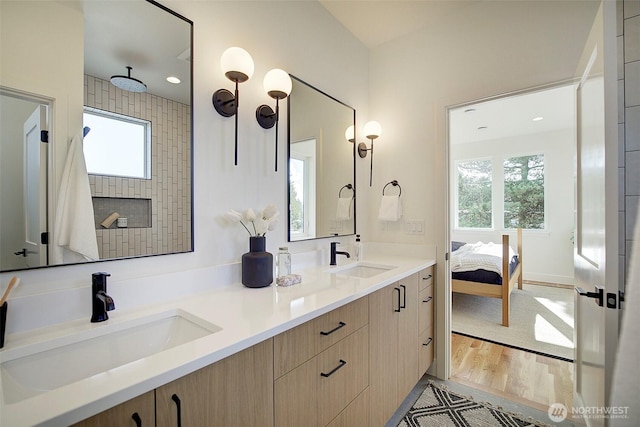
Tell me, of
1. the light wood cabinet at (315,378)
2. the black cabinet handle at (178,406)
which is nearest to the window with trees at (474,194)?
the light wood cabinet at (315,378)

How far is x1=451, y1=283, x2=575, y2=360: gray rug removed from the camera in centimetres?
261

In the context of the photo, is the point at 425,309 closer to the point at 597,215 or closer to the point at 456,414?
the point at 456,414

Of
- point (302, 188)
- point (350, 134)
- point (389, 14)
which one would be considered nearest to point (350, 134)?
point (350, 134)

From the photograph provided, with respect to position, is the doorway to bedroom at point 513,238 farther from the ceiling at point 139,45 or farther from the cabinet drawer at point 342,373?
the ceiling at point 139,45

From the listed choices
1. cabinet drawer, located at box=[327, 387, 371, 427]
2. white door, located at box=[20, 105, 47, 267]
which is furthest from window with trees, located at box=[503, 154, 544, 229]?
white door, located at box=[20, 105, 47, 267]

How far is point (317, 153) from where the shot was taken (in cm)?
196

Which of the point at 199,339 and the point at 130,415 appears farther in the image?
the point at 199,339

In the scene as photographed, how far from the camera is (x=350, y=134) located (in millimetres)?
2281

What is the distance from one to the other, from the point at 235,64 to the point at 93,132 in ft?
2.14

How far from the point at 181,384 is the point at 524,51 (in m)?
2.47

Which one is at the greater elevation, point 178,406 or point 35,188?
point 35,188

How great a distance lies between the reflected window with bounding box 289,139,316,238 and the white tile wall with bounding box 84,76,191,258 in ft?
2.18

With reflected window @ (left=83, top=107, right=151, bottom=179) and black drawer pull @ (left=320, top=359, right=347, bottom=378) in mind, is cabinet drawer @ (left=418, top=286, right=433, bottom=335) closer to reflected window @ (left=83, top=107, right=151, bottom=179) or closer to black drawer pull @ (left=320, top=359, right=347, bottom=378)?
black drawer pull @ (left=320, top=359, right=347, bottom=378)

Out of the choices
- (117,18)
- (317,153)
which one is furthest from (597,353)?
(117,18)
